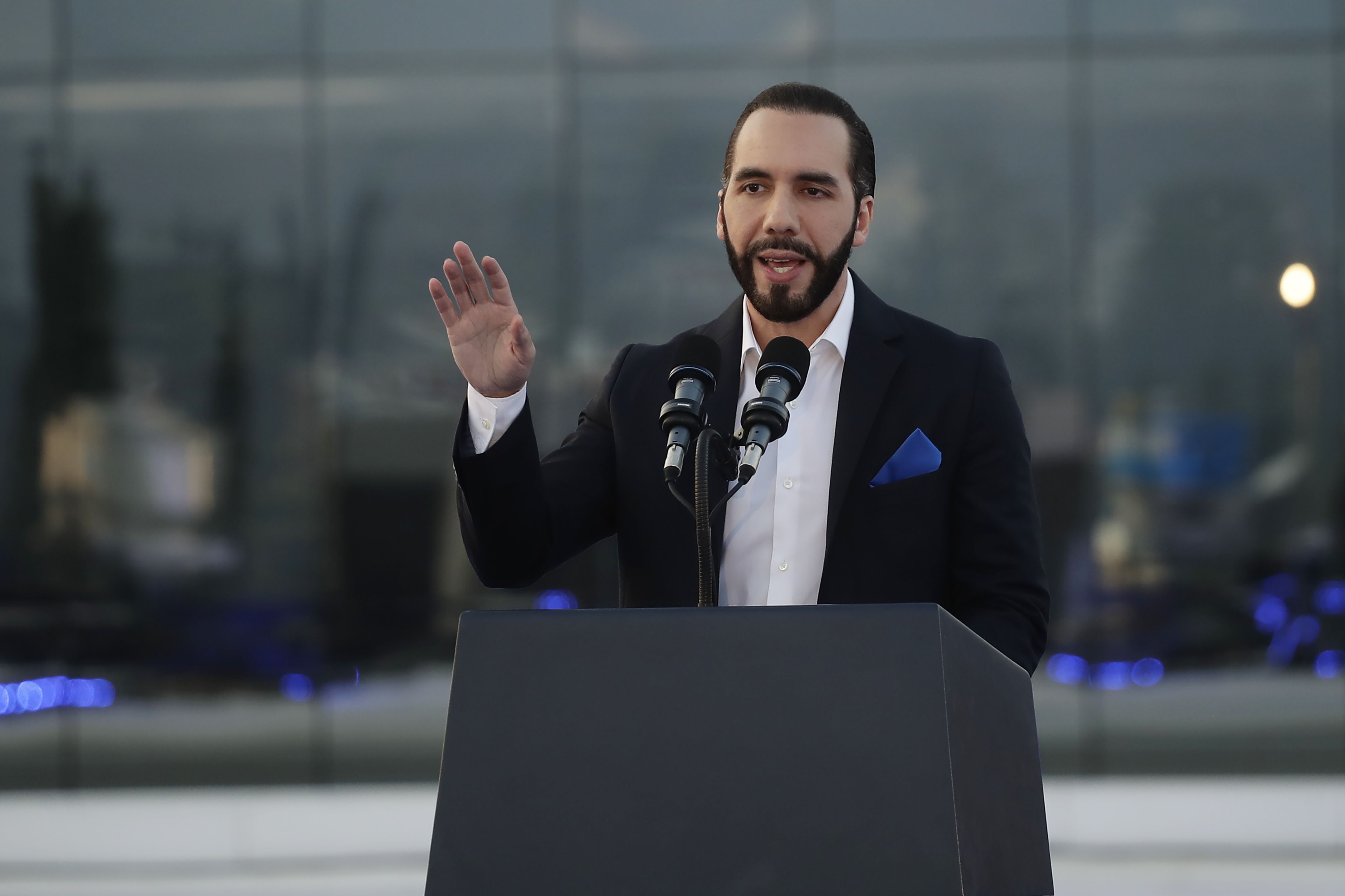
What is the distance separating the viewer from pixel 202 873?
26.8 feet

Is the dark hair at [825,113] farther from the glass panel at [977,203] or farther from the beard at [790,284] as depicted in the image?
the glass panel at [977,203]

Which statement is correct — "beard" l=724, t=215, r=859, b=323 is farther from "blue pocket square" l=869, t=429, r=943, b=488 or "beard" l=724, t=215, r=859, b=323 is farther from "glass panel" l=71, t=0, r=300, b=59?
"glass panel" l=71, t=0, r=300, b=59

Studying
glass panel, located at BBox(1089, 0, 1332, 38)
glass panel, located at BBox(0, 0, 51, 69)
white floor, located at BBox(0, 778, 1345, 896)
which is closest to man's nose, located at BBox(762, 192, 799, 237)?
white floor, located at BBox(0, 778, 1345, 896)

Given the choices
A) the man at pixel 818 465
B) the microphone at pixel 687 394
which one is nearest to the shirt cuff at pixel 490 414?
the man at pixel 818 465

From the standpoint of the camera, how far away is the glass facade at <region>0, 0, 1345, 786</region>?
8.89 metres

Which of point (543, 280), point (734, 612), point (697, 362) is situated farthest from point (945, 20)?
point (734, 612)

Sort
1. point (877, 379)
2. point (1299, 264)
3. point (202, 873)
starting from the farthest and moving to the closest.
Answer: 1. point (1299, 264)
2. point (202, 873)
3. point (877, 379)

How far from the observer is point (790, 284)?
226 centimetres

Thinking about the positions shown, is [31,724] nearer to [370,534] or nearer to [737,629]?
[370,534]

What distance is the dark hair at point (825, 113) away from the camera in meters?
2.22

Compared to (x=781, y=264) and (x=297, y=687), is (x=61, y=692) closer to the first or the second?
(x=297, y=687)

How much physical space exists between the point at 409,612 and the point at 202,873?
197cm

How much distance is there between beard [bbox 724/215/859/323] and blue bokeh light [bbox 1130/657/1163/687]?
7.23m

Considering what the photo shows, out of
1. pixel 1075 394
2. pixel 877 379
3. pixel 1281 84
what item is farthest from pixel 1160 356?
pixel 877 379
